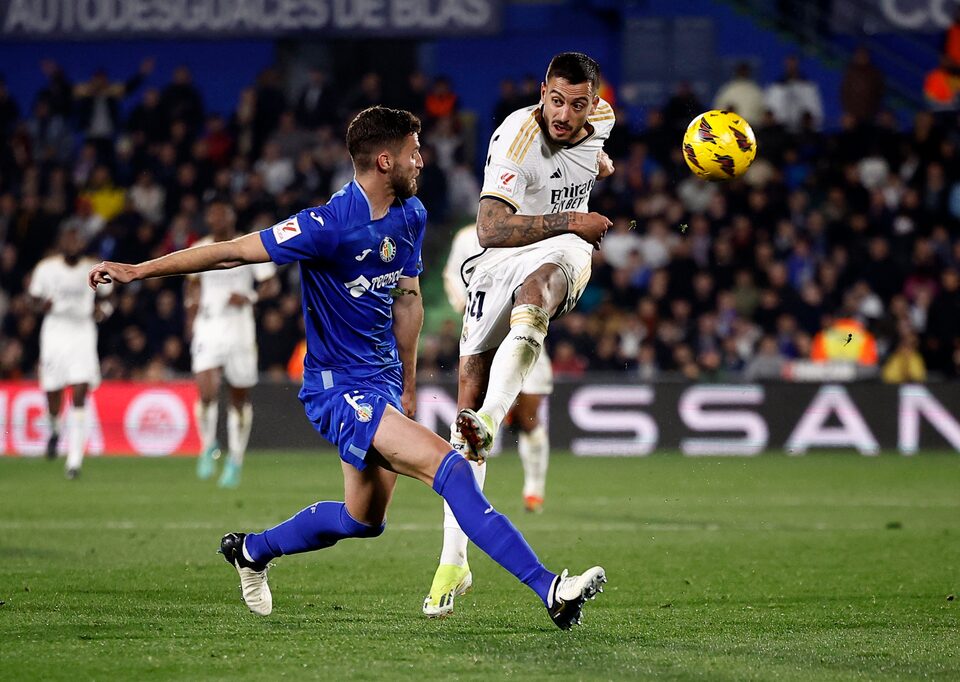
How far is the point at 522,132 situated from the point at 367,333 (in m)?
1.53

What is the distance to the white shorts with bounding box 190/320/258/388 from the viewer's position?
46.6 ft

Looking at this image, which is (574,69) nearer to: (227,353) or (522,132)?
(522,132)

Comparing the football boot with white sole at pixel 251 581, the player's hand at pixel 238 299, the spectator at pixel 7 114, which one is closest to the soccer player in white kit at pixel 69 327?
the player's hand at pixel 238 299

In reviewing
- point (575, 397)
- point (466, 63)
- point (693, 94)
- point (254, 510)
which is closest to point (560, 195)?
point (254, 510)

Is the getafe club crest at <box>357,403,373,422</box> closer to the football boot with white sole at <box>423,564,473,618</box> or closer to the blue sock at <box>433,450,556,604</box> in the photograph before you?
the blue sock at <box>433,450,556,604</box>

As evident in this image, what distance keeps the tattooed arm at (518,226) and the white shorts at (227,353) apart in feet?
25.7

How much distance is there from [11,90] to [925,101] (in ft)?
46.5

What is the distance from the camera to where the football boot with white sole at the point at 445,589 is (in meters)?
6.27

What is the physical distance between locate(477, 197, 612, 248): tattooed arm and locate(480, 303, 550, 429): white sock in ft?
1.03

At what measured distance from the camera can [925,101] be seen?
21219 millimetres

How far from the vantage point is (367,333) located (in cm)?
590

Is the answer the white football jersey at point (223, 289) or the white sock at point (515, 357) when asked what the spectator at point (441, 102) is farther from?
the white sock at point (515, 357)

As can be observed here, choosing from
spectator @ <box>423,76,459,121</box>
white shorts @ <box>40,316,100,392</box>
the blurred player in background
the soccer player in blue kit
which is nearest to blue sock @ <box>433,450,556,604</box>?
the soccer player in blue kit

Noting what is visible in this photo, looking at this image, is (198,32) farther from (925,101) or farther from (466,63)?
(925,101)
